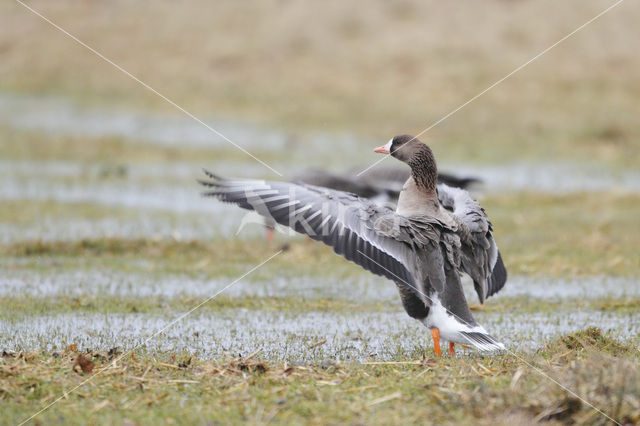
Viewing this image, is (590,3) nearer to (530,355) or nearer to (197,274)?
(197,274)

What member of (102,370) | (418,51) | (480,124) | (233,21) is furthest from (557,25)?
(102,370)

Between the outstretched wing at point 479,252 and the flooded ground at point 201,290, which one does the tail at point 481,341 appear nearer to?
the flooded ground at point 201,290

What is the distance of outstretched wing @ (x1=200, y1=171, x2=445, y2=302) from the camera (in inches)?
265

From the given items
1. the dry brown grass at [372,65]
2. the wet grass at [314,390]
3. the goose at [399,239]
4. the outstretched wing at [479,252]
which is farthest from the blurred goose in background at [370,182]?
the dry brown grass at [372,65]

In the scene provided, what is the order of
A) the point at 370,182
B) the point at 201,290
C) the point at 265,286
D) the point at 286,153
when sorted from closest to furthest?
the point at 201,290 → the point at 265,286 → the point at 370,182 → the point at 286,153

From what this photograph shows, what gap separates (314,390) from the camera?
5547 millimetres

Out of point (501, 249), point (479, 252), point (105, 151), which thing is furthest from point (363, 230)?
point (105, 151)

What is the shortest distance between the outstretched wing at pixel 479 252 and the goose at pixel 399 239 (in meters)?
0.02

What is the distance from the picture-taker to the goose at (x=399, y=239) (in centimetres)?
672

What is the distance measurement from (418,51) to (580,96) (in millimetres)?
6145

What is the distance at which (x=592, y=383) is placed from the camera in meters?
5.27

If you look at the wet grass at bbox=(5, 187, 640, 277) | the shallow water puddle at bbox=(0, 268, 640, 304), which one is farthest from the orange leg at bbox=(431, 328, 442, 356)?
the wet grass at bbox=(5, 187, 640, 277)

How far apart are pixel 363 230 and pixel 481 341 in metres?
1.25

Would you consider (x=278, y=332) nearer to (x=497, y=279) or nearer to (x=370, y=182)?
(x=497, y=279)
